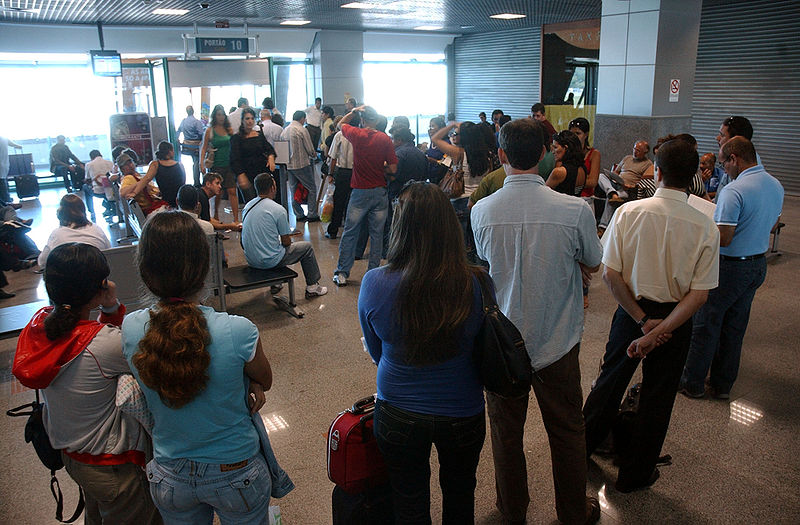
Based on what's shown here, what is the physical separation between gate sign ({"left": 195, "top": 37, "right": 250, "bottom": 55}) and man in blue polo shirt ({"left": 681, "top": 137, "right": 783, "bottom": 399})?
11259 millimetres

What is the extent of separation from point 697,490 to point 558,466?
3.14 feet

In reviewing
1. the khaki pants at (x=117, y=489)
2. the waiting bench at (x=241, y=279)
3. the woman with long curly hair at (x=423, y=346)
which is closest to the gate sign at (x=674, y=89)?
the waiting bench at (x=241, y=279)

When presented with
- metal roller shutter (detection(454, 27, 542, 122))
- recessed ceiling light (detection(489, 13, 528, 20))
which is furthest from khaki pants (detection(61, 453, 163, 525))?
metal roller shutter (detection(454, 27, 542, 122))

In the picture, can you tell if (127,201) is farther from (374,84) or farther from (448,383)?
(374,84)

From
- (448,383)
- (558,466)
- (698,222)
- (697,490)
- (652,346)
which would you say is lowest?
(697,490)

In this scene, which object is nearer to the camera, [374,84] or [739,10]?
[739,10]

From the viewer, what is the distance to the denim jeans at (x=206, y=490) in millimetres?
1771

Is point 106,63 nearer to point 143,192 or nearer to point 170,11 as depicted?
point 170,11

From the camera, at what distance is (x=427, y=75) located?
20219 millimetres

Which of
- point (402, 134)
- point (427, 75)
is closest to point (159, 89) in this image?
point (427, 75)

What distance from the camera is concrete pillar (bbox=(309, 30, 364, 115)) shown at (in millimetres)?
15883

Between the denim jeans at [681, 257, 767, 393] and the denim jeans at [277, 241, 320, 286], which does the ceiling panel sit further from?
Result: the denim jeans at [681, 257, 767, 393]

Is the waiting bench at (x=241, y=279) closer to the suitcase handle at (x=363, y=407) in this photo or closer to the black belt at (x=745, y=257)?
the suitcase handle at (x=363, y=407)

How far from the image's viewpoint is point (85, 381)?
1.88m
